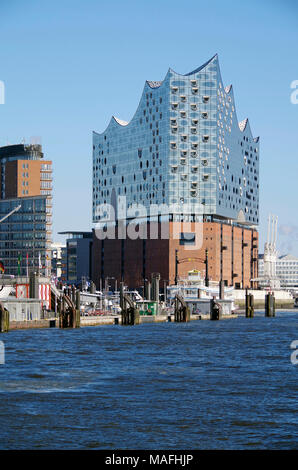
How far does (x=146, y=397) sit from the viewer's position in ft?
121

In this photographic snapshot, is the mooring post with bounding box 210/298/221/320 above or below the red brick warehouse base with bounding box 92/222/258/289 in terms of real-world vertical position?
below

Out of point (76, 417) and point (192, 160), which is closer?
point (76, 417)

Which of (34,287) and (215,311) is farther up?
(34,287)

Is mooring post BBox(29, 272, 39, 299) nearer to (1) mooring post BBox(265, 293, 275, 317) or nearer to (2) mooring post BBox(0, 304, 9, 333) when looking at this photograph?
(2) mooring post BBox(0, 304, 9, 333)

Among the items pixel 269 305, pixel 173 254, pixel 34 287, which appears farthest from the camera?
pixel 173 254

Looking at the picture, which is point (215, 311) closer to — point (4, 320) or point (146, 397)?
point (4, 320)

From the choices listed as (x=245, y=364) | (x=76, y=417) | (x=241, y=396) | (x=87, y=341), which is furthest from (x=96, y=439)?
(x=87, y=341)

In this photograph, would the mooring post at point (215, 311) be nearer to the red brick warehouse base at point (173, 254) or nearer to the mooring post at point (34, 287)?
the mooring post at point (34, 287)

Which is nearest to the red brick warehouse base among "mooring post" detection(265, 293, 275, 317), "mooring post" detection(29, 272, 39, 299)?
"mooring post" detection(265, 293, 275, 317)

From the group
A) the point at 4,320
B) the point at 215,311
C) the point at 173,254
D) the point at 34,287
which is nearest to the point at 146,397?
the point at 4,320

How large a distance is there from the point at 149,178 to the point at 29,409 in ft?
540

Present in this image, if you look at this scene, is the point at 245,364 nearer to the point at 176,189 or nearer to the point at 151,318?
the point at 151,318

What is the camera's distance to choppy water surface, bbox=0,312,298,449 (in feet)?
94.1

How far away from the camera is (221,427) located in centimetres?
3045
